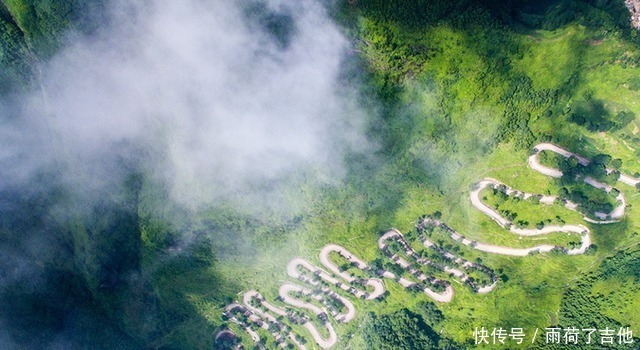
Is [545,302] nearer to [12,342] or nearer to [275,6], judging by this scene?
[275,6]

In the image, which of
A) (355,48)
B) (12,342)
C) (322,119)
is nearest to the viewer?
(355,48)

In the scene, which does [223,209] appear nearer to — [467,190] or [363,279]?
[363,279]

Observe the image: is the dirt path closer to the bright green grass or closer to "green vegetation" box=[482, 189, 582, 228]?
"green vegetation" box=[482, 189, 582, 228]

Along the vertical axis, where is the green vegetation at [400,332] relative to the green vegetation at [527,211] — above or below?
below

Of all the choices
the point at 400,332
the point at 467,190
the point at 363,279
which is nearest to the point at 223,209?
the point at 363,279

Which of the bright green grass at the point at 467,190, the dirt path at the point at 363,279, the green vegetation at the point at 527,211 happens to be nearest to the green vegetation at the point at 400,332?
the bright green grass at the point at 467,190

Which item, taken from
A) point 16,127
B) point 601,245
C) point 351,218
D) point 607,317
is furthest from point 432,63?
point 16,127

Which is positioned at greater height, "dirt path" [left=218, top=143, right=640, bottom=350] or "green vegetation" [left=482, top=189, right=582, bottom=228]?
"green vegetation" [left=482, top=189, right=582, bottom=228]

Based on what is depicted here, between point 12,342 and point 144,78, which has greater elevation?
point 144,78

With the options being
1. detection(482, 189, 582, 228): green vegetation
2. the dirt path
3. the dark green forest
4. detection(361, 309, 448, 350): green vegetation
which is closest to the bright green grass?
detection(482, 189, 582, 228): green vegetation

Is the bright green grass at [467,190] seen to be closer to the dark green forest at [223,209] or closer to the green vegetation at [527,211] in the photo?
the green vegetation at [527,211]

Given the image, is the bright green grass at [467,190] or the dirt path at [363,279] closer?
the bright green grass at [467,190]
